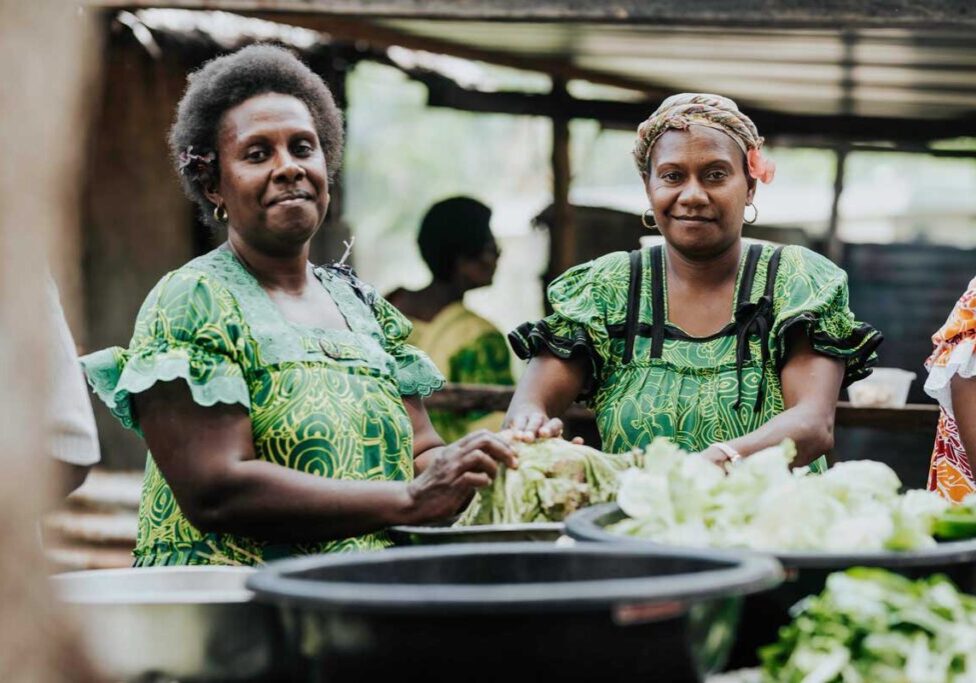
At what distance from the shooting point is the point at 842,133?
8961 millimetres

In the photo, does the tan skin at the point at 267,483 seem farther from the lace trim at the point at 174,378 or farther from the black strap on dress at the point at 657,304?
the black strap on dress at the point at 657,304

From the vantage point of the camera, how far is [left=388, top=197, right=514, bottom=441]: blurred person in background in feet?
22.1

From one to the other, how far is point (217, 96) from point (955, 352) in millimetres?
1991

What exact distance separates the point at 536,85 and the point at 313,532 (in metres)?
13.4

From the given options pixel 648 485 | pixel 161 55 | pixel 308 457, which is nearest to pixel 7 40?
pixel 648 485

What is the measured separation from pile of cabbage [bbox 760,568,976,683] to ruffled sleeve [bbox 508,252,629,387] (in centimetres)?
151

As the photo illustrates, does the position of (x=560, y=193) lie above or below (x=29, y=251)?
above

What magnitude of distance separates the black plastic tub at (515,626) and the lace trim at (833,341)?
151cm

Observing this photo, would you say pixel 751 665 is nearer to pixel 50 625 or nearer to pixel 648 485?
pixel 648 485

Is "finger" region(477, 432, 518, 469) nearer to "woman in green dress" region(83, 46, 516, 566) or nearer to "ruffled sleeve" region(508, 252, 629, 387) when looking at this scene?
"woman in green dress" region(83, 46, 516, 566)

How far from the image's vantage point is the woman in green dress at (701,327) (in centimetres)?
353

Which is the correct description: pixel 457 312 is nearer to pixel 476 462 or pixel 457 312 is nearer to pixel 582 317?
pixel 582 317

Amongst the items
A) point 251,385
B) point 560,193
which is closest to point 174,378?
point 251,385

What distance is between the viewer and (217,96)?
3.23 meters
